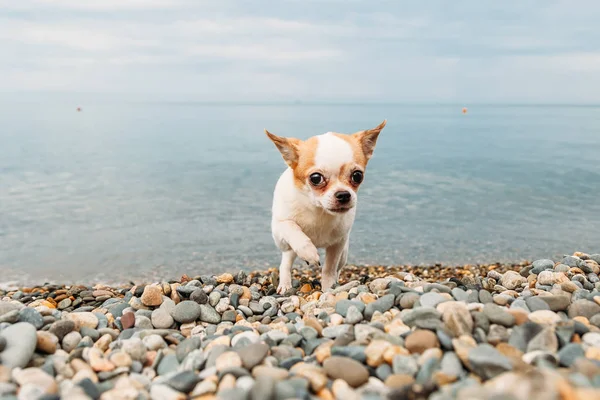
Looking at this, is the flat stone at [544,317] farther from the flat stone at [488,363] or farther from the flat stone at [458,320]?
the flat stone at [488,363]

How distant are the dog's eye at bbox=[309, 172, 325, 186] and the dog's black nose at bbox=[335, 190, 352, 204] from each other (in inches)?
10.9

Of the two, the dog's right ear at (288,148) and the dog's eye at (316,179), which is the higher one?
the dog's right ear at (288,148)

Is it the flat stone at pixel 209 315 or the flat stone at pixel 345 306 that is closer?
the flat stone at pixel 345 306

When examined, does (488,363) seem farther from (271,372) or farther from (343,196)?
(343,196)

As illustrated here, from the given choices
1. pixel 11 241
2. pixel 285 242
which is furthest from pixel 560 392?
pixel 11 241

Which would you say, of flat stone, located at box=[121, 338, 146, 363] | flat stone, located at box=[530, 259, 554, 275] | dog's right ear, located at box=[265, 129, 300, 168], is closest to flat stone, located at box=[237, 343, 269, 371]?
flat stone, located at box=[121, 338, 146, 363]

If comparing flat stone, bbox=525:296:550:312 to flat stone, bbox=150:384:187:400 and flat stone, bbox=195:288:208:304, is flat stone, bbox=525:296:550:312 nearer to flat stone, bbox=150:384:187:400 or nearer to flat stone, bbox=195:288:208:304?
flat stone, bbox=150:384:187:400

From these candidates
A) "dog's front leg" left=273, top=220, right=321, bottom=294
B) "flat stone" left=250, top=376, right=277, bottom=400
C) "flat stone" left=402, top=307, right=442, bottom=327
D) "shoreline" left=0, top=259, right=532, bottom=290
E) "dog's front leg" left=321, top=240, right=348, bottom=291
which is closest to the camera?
"flat stone" left=250, top=376, right=277, bottom=400

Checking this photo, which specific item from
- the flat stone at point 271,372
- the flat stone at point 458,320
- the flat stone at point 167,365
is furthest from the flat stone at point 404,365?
the flat stone at point 167,365

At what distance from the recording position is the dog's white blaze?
5.04 m

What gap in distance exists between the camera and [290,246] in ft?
18.6

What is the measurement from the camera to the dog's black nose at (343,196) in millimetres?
4926

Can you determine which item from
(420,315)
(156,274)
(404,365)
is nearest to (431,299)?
(420,315)

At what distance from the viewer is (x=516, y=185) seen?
17.4 metres
